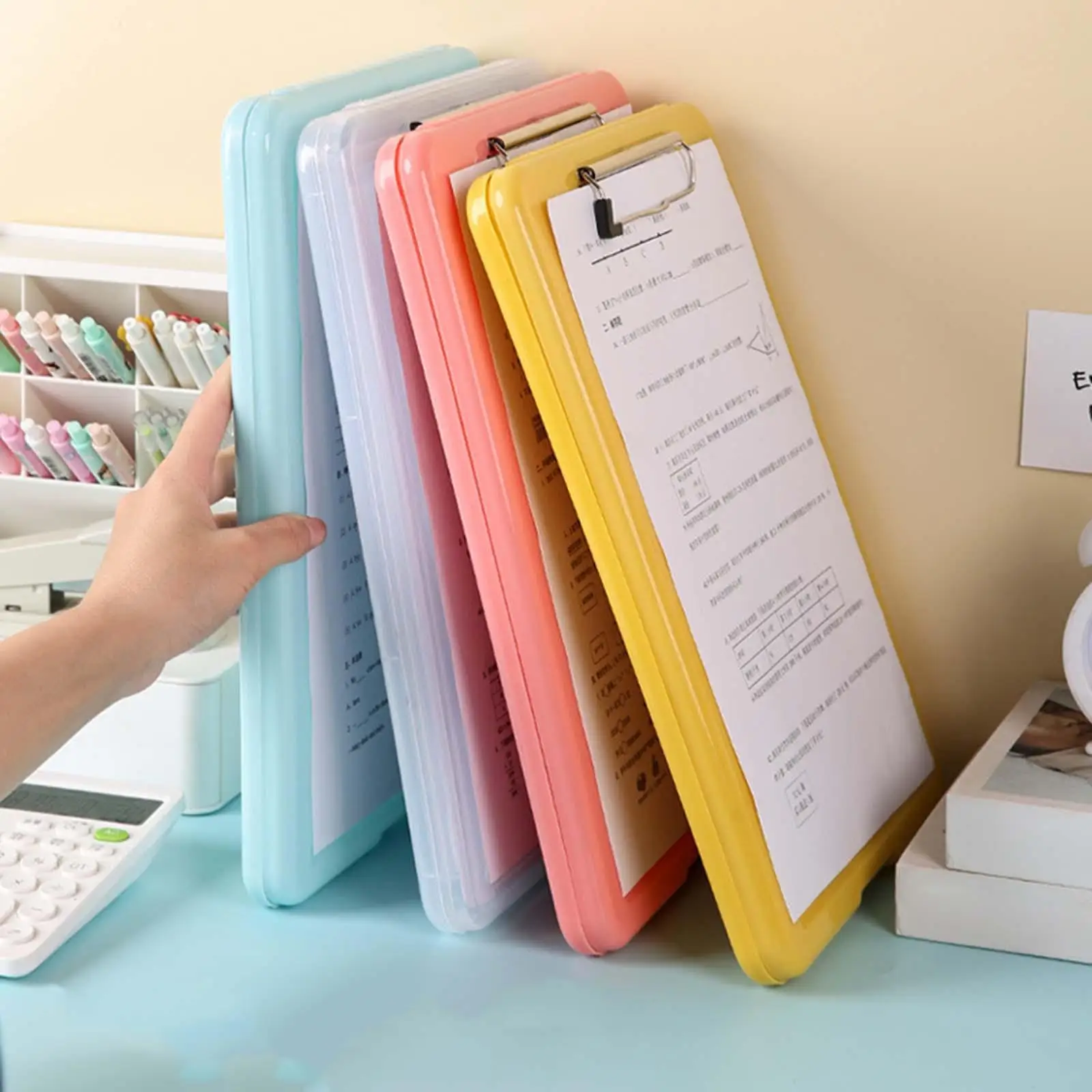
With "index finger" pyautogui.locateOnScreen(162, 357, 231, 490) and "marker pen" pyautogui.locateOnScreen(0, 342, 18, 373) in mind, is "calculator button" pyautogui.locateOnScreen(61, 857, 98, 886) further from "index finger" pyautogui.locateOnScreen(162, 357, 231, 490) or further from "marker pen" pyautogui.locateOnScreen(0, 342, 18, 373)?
"marker pen" pyautogui.locateOnScreen(0, 342, 18, 373)

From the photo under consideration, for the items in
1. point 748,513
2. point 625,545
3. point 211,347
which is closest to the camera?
point 625,545

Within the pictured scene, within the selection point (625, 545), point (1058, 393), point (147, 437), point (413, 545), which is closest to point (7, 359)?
point (147, 437)

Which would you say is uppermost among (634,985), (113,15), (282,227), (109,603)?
(113,15)

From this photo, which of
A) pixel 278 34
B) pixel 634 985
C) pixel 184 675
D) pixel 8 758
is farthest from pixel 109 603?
pixel 278 34

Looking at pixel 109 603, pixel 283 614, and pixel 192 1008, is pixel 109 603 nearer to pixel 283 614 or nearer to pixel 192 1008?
pixel 283 614

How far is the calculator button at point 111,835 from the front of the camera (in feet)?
3.10

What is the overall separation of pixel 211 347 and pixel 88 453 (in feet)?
0.46

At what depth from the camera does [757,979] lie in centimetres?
85

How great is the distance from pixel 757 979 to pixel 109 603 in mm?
397

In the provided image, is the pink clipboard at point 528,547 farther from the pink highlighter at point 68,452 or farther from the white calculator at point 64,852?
the pink highlighter at point 68,452

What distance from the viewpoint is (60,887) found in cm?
91

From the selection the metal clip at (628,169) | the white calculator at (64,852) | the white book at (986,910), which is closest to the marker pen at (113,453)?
the white calculator at (64,852)

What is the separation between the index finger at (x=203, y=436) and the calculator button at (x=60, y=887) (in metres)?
0.24

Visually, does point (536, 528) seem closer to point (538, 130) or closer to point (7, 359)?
point (538, 130)
